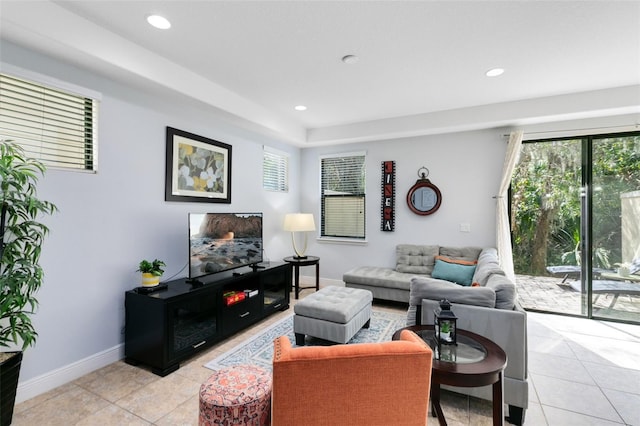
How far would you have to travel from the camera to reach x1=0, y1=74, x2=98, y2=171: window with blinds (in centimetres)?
207

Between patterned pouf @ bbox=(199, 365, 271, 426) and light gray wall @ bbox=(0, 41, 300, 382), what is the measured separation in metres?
1.54

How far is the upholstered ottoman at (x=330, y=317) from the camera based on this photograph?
2.79 meters

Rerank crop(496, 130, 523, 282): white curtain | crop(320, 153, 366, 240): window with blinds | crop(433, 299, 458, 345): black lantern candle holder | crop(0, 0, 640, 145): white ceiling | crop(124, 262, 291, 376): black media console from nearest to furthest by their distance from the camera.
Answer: crop(433, 299, 458, 345): black lantern candle holder
crop(0, 0, 640, 145): white ceiling
crop(124, 262, 291, 376): black media console
crop(496, 130, 523, 282): white curtain
crop(320, 153, 366, 240): window with blinds

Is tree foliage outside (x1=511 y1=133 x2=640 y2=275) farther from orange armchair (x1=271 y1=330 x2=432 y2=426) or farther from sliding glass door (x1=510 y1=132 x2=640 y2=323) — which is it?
orange armchair (x1=271 y1=330 x2=432 y2=426)

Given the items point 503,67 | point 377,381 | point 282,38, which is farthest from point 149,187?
point 503,67

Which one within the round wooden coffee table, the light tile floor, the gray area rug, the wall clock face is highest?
the wall clock face

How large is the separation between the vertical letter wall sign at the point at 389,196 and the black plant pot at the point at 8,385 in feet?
13.8

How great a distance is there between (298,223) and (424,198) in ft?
6.44

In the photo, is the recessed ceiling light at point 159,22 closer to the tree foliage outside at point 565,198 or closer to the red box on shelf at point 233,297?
the red box on shelf at point 233,297

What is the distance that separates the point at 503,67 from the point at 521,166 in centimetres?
179

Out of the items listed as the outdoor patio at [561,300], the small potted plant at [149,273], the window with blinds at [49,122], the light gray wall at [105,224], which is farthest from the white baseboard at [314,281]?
the window with blinds at [49,122]

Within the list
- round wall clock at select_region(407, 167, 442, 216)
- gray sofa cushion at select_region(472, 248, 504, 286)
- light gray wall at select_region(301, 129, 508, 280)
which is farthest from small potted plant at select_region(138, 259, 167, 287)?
round wall clock at select_region(407, 167, 442, 216)

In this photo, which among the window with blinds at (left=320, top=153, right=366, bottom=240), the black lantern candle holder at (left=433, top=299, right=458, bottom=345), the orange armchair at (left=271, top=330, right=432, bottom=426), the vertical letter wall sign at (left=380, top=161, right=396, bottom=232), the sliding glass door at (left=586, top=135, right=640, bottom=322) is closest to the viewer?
the orange armchair at (left=271, top=330, right=432, bottom=426)

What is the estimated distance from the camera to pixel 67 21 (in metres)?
2.05
